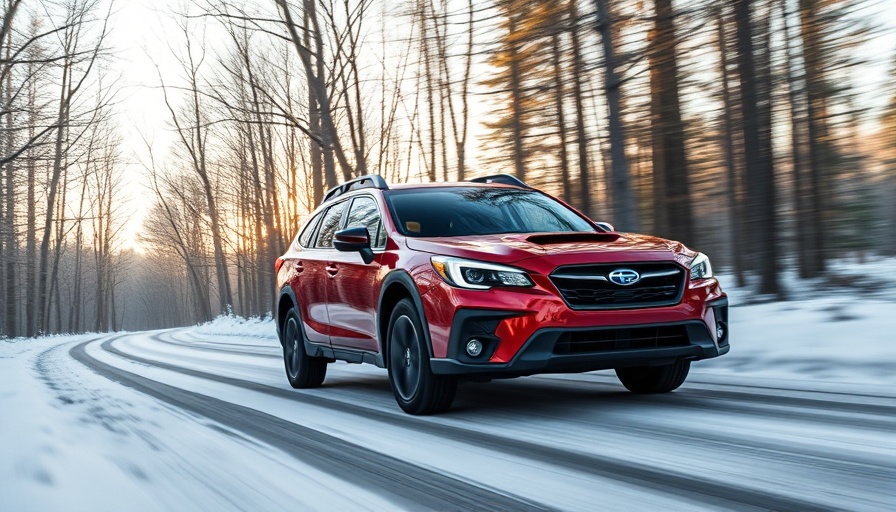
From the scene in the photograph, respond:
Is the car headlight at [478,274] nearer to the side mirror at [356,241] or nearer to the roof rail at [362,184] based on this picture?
the side mirror at [356,241]

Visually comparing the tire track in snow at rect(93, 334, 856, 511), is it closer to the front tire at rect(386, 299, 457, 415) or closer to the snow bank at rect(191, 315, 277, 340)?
the front tire at rect(386, 299, 457, 415)

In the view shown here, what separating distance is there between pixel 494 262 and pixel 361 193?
259 centimetres

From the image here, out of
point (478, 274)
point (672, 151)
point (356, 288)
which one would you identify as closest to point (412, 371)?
point (478, 274)

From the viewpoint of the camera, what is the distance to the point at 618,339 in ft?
18.1

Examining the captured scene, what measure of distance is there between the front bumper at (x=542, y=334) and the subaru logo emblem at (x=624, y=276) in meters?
0.18

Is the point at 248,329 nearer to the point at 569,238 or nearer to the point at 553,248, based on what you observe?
the point at 569,238

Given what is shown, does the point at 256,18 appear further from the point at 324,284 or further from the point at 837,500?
the point at 837,500

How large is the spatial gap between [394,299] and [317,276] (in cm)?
192

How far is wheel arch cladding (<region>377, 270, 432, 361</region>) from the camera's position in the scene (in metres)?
5.88

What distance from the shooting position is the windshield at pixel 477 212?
22.0ft

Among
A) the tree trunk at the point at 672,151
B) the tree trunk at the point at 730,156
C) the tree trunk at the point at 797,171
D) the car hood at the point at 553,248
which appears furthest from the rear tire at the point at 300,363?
the tree trunk at the point at 797,171

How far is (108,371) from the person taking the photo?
513 inches

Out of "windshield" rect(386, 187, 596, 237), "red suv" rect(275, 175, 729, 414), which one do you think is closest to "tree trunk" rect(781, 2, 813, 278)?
"windshield" rect(386, 187, 596, 237)

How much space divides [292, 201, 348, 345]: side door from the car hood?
1.98 metres
